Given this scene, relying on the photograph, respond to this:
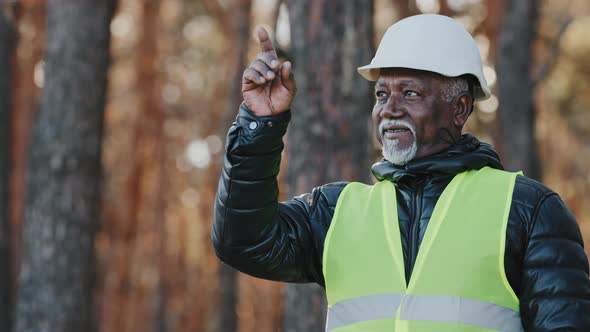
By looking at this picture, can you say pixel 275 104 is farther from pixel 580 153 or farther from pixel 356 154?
pixel 580 153

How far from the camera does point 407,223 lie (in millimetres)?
3562

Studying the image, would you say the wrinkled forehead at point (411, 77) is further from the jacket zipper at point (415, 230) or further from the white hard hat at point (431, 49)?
the jacket zipper at point (415, 230)

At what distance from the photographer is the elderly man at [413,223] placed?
3340 millimetres

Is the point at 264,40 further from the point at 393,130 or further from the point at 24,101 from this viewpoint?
the point at 24,101

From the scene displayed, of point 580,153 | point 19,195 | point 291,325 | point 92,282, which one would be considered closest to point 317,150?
point 291,325

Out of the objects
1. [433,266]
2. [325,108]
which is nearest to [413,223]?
[433,266]

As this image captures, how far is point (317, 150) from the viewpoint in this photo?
630cm

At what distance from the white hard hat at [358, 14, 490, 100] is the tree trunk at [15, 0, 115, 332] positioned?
617 cm

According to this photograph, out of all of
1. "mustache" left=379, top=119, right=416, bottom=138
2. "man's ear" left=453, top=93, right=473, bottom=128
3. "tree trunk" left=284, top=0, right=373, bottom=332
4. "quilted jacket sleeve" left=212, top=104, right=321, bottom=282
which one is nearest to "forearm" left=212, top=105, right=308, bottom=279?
"quilted jacket sleeve" left=212, top=104, right=321, bottom=282

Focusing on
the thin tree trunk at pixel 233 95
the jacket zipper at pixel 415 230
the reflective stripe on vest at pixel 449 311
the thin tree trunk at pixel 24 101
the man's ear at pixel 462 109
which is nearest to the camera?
the reflective stripe on vest at pixel 449 311

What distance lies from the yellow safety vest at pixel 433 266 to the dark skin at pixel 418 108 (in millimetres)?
197

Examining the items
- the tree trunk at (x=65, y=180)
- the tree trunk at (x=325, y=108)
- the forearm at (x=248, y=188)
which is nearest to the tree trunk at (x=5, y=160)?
the tree trunk at (x=65, y=180)

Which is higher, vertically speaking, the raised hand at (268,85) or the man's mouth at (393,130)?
the raised hand at (268,85)

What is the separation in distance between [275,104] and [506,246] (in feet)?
3.00
